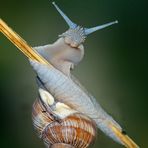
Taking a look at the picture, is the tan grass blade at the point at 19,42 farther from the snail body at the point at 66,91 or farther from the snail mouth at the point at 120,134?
the snail mouth at the point at 120,134

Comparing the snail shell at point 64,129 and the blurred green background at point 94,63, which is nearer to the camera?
the snail shell at point 64,129

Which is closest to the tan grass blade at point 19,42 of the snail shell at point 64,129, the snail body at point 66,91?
the snail body at point 66,91

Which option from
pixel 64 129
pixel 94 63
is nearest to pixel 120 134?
pixel 64 129

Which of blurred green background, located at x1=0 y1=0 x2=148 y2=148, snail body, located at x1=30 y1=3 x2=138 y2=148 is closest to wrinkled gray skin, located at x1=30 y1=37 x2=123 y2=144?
snail body, located at x1=30 y1=3 x2=138 y2=148

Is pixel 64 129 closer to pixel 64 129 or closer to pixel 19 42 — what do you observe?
pixel 64 129

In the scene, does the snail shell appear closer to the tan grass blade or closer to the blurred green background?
the tan grass blade

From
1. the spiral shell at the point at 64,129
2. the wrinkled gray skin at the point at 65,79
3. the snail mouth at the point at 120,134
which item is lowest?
the spiral shell at the point at 64,129

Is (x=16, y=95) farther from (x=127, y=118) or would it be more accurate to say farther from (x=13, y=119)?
(x=127, y=118)
